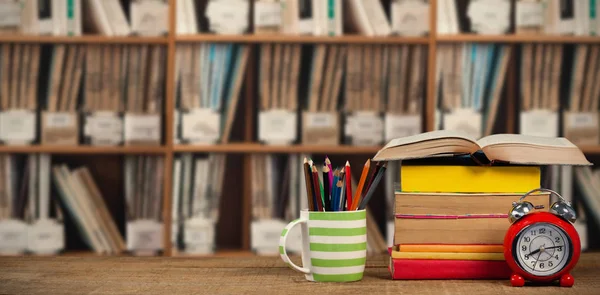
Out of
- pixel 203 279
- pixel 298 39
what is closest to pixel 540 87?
pixel 298 39

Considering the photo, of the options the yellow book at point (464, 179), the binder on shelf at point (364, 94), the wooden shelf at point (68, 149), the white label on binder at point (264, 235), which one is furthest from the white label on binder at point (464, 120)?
the yellow book at point (464, 179)

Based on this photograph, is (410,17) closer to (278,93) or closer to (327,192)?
(278,93)

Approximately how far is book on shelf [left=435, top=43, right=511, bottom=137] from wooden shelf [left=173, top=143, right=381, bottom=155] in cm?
29

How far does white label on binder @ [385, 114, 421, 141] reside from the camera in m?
2.58

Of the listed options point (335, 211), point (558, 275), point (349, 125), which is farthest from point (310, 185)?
point (349, 125)

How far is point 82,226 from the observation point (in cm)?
268

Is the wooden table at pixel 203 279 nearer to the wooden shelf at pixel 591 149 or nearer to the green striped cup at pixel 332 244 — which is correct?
the green striped cup at pixel 332 244

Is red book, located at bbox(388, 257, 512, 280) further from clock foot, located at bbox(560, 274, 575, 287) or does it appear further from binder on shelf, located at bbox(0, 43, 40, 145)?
binder on shelf, located at bbox(0, 43, 40, 145)

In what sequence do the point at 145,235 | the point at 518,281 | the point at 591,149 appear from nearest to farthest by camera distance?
the point at 518,281 < the point at 591,149 < the point at 145,235

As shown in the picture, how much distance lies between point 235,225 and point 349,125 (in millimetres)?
585

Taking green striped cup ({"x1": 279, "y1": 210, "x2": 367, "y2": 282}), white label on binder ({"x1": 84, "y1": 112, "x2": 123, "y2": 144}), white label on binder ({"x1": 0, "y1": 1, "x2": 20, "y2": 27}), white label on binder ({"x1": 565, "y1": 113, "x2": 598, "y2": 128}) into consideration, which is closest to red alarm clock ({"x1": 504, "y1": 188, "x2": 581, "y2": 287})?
green striped cup ({"x1": 279, "y1": 210, "x2": 367, "y2": 282})

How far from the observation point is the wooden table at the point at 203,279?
0.99m

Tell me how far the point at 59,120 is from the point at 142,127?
0.29 metres

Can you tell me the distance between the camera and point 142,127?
2645 mm
